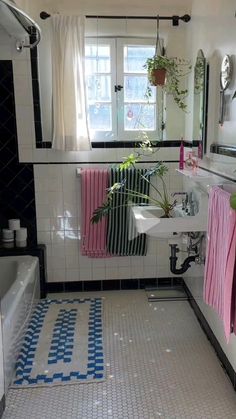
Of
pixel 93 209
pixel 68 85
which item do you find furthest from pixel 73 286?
pixel 68 85

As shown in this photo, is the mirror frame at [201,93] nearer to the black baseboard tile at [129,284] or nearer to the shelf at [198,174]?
the shelf at [198,174]

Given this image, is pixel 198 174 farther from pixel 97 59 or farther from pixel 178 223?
pixel 97 59

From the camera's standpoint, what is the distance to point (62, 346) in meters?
2.67

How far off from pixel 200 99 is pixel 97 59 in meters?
0.97

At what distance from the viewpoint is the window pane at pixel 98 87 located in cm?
331

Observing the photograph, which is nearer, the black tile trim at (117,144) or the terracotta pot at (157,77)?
the terracotta pot at (157,77)

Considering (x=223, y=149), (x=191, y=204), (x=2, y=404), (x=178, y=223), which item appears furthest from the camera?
→ (x=191, y=204)

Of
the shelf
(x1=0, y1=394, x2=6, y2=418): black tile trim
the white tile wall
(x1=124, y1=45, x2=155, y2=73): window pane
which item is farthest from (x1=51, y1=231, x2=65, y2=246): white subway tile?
(x1=0, y1=394, x2=6, y2=418): black tile trim

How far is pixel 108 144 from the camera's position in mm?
3346

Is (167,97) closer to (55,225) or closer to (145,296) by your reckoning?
(55,225)

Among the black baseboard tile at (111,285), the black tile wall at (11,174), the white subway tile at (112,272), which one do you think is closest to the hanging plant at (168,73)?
the black tile wall at (11,174)

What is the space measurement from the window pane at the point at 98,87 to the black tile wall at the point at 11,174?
2.03ft

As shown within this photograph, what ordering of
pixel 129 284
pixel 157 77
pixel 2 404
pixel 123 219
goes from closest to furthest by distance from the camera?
pixel 2 404 < pixel 157 77 < pixel 123 219 < pixel 129 284

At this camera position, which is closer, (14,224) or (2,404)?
(2,404)
